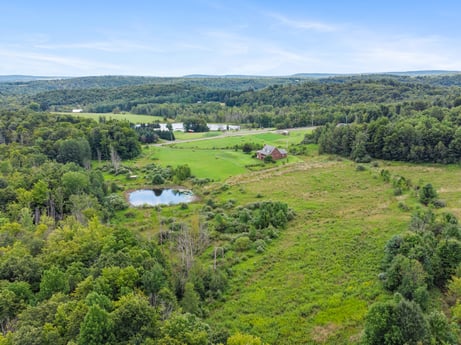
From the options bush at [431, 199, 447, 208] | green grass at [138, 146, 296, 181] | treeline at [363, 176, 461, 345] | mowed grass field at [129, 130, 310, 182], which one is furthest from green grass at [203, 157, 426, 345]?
mowed grass field at [129, 130, 310, 182]

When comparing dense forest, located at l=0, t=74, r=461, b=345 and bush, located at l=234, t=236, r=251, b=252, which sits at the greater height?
dense forest, located at l=0, t=74, r=461, b=345

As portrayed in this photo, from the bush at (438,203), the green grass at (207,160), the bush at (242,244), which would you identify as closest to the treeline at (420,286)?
the bush at (438,203)

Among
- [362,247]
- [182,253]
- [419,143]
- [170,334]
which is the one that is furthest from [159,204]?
[419,143]

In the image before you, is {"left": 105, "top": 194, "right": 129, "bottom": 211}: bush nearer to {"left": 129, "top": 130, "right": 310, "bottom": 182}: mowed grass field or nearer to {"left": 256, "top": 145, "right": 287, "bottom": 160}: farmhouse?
{"left": 129, "top": 130, "right": 310, "bottom": 182}: mowed grass field

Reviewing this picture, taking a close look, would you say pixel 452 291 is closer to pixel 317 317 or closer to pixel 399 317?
pixel 399 317

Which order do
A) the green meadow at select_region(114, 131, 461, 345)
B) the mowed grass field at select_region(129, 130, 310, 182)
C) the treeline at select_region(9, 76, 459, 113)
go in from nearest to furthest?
the green meadow at select_region(114, 131, 461, 345), the mowed grass field at select_region(129, 130, 310, 182), the treeline at select_region(9, 76, 459, 113)

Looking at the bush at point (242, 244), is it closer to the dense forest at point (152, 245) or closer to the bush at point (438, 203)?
the dense forest at point (152, 245)

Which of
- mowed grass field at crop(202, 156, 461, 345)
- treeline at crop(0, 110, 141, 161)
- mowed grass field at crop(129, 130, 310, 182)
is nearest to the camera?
mowed grass field at crop(202, 156, 461, 345)

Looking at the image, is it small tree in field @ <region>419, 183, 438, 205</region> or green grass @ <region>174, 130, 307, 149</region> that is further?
→ green grass @ <region>174, 130, 307, 149</region>
